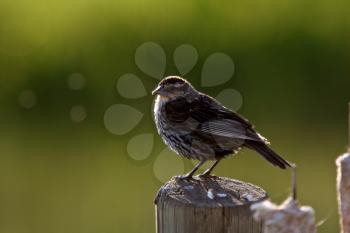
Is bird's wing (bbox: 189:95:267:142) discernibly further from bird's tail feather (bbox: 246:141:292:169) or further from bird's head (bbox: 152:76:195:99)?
bird's head (bbox: 152:76:195:99)

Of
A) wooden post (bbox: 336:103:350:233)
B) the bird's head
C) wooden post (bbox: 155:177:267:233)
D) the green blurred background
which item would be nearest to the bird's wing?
the bird's head

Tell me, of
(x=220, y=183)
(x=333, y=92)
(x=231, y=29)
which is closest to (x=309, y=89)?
(x=333, y=92)

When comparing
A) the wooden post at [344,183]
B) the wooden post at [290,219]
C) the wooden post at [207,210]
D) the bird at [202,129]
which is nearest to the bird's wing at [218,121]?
the bird at [202,129]

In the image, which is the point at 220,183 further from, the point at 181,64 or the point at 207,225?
the point at 181,64

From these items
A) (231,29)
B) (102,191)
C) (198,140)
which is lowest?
(102,191)

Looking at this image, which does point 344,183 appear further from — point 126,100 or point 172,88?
point 126,100

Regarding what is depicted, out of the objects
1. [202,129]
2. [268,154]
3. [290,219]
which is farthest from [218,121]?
[290,219]

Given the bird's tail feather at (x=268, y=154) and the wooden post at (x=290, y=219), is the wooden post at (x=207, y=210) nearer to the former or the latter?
the wooden post at (x=290, y=219)
